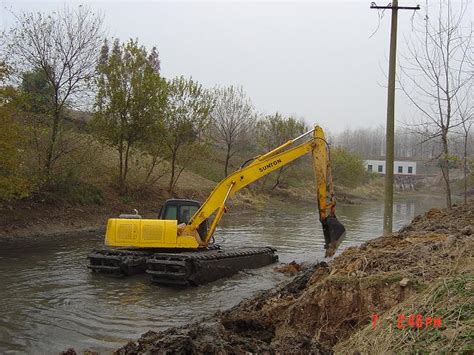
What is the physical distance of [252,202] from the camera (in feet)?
129

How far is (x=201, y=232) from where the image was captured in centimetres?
1356

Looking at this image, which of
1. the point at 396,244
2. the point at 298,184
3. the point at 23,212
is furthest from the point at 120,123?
the point at 298,184

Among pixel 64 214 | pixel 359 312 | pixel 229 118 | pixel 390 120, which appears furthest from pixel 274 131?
pixel 359 312

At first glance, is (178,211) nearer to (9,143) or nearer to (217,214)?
(217,214)

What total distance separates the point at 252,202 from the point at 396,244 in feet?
98.8

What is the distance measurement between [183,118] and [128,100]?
18.0ft

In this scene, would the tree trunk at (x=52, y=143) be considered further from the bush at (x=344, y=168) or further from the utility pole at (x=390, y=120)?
the bush at (x=344, y=168)

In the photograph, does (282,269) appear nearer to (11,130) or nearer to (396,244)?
(396,244)

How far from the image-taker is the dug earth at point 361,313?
15.2 feet

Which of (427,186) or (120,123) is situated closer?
(120,123)

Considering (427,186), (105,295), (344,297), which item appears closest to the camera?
(344,297)

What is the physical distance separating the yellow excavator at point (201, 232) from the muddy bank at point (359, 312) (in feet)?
11.9
